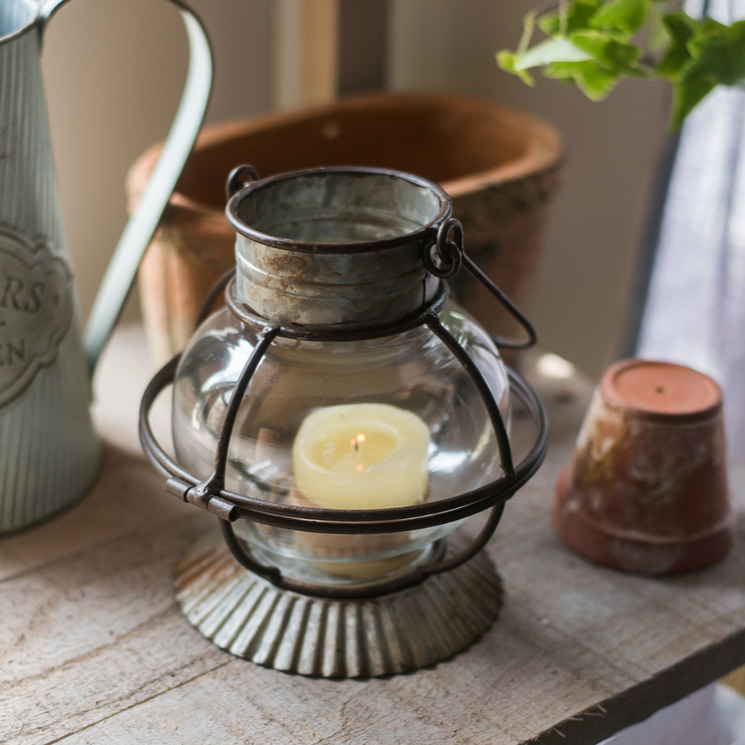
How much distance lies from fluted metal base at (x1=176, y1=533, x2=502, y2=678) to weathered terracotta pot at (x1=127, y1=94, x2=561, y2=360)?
0.79 ft

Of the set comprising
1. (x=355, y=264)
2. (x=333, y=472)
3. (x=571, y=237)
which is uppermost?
(x=355, y=264)

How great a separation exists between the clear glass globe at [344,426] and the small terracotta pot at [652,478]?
0.40 feet

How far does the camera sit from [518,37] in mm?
1064

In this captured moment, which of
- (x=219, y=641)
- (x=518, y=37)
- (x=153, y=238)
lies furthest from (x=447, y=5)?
(x=219, y=641)

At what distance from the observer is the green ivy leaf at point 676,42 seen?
554mm

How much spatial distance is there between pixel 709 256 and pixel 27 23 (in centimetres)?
75

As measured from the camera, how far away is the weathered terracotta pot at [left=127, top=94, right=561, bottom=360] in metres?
0.66

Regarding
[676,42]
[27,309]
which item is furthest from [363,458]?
[676,42]

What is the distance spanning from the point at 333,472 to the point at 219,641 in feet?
0.49

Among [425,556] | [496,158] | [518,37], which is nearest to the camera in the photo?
[425,556]

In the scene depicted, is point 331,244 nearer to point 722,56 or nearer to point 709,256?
point 722,56

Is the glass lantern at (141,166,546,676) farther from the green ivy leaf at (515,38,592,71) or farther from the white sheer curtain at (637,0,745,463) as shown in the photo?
the white sheer curtain at (637,0,745,463)

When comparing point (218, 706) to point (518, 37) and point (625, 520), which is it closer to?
point (625, 520)

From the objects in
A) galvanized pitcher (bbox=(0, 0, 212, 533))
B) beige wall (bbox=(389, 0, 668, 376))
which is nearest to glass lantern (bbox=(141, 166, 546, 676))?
galvanized pitcher (bbox=(0, 0, 212, 533))
